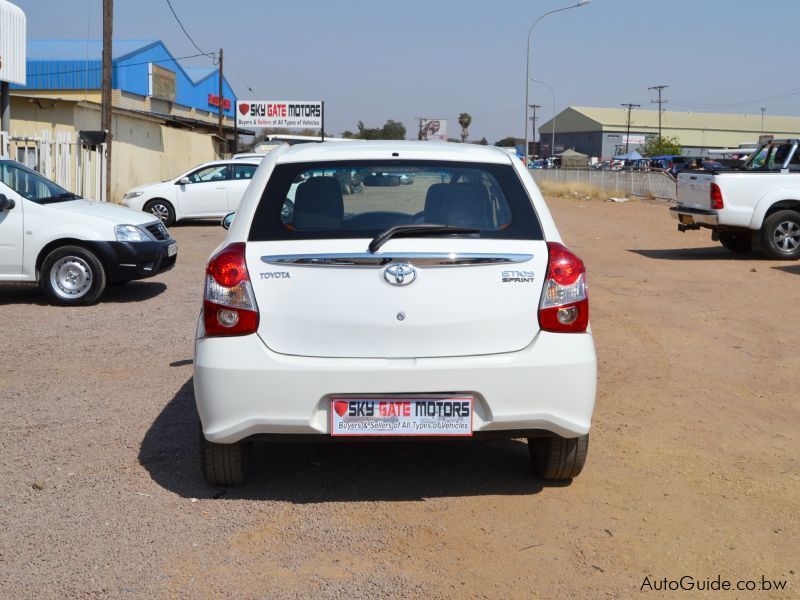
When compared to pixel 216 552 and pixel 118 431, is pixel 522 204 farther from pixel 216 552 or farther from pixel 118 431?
pixel 118 431

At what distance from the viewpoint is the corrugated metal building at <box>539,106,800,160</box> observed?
122375 mm

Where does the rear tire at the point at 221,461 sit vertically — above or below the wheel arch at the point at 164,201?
below

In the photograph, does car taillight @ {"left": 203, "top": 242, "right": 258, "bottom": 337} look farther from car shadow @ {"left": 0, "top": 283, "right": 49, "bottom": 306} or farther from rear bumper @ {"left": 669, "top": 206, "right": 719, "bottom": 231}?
rear bumper @ {"left": 669, "top": 206, "right": 719, "bottom": 231}

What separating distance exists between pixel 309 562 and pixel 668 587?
140 centimetres

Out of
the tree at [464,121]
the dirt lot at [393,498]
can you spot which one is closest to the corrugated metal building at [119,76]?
→ the dirt lot at [393,498]

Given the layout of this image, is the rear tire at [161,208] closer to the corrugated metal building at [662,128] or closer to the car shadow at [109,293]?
the car shadow at [109,293]

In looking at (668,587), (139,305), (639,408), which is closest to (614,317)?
(639,408)

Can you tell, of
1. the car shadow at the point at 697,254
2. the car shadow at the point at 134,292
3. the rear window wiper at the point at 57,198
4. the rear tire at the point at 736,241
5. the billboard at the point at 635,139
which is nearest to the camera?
the rear window wiper at the point at 57,198

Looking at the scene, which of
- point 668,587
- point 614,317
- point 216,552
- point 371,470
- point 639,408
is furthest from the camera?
point 614,317

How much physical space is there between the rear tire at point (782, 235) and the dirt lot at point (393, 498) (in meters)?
8.23

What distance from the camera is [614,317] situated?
10.3 meters

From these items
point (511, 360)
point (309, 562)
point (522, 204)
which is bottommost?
point (309, 562)

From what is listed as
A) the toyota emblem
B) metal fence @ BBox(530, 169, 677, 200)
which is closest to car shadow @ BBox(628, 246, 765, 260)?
the toyota emblem

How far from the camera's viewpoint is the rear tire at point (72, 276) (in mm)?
10625
